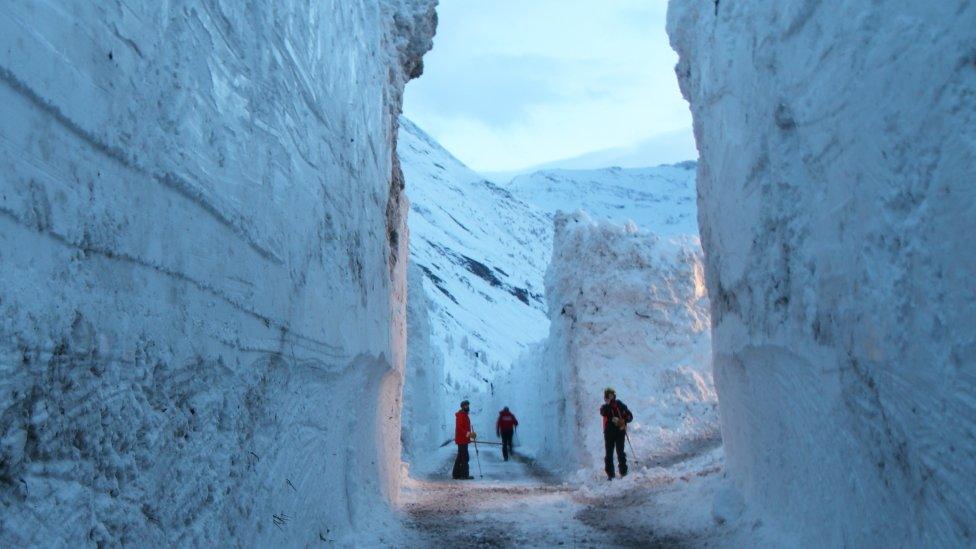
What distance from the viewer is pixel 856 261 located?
9.86 ft

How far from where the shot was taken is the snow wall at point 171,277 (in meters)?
1.76

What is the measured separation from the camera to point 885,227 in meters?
2.73

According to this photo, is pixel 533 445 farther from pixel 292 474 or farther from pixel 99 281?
pixel 99 281

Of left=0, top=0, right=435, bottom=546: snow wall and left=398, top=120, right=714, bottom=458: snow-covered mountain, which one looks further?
left=398, top=120, right=714, bottom=458: snow-covered mountain

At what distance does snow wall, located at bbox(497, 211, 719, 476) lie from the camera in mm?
10570

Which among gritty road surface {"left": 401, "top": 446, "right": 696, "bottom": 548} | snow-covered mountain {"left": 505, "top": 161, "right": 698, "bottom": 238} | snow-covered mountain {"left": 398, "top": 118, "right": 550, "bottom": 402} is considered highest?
snow-covered mountain {"left": 505, "top": 161, "right": 698, "bottom": 238}

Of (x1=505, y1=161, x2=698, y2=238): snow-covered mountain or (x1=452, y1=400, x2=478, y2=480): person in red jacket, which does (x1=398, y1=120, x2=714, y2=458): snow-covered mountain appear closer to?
(x1=505, y1=161, x2=698, y2=238): snow-covered mountain

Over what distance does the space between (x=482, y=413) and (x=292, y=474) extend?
27.3m

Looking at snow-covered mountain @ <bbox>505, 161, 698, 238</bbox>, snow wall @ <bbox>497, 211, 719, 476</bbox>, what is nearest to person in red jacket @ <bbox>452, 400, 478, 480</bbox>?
snow wall @ <bbox>497, 211, 719, 476</bbox>

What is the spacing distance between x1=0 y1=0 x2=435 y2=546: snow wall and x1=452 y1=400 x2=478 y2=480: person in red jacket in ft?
Result: 21.0

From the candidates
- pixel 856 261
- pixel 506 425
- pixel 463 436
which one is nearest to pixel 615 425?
pixel 463 436

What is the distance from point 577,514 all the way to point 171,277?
498 cm

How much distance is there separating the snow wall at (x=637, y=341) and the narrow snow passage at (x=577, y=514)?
4.27ft

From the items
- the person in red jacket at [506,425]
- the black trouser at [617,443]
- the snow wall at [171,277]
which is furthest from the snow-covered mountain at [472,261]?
the snow wall at [171,277]
